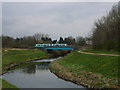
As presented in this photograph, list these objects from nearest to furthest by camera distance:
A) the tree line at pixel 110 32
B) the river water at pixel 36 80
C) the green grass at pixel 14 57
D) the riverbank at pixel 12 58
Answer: the river water at pixel 36 80, the riverbank at pixel 12 58, the tree line at pixel 110 32, the green grass at pixel 14 57

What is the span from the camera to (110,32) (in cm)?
4391

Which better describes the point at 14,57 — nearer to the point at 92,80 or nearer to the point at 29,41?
the point at 92,80

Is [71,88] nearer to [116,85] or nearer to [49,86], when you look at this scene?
[49,86]

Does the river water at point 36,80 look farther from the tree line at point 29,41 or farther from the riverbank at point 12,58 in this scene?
the tree line at point 29,41

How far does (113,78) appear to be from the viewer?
18344mm

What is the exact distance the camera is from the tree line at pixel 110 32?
4038 cm

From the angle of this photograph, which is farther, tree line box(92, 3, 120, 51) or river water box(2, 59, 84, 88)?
tree line box(92, 3, 120, 51)

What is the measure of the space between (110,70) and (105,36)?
26.1m

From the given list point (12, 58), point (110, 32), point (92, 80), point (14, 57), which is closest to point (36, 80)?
point (92, 80)

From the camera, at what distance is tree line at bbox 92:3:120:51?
40375 millimetres

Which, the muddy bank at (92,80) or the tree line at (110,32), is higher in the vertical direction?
the tree line at (110,32)

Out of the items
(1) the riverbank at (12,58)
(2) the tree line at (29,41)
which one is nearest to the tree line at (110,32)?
(1) the riverbank at (12,58)

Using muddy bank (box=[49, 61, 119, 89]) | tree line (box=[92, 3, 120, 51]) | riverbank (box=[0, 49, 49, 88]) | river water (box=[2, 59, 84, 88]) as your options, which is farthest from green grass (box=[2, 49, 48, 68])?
tree line (box=[92, 3, 120, 51])

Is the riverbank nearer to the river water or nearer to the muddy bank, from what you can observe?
the river water
